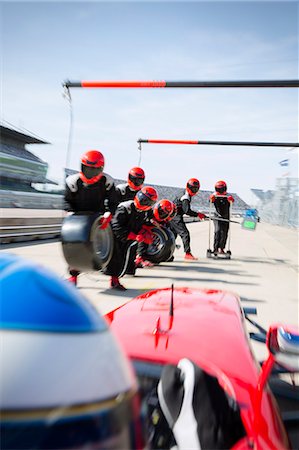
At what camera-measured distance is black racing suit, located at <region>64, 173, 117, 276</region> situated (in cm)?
522

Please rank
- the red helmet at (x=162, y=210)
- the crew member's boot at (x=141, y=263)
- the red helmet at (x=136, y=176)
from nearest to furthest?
1. the red helmet at (x=136, y=176)
2. the red helmet at (x=162, y=210)
3. the crew member's boot at (x=141, y=263)

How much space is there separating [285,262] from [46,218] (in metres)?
7.77

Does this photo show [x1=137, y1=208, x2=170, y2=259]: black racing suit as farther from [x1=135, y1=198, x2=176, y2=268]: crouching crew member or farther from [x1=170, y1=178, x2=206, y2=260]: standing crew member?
[x1=170, y1=178, x2=206, y2=260]: standing crew member

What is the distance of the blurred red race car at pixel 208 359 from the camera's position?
148 centimetres

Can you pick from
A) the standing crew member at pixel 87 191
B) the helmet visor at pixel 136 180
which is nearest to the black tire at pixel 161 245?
the helmet visor at pixel 136 180

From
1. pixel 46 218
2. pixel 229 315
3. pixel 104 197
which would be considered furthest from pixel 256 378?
pixel 46 218

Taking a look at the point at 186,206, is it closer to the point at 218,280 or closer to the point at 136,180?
the point at 136,180

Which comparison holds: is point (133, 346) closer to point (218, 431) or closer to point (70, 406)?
point (218, 431)

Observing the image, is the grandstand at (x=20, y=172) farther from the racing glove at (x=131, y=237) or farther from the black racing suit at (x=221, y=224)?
the racing glove at (x=131, y=237)

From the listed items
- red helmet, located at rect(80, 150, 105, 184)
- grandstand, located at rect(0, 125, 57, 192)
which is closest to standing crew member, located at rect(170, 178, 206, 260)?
red helmet, located at rect(80, 150, 105, 184)

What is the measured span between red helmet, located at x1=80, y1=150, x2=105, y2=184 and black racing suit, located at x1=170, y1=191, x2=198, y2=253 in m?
5.27

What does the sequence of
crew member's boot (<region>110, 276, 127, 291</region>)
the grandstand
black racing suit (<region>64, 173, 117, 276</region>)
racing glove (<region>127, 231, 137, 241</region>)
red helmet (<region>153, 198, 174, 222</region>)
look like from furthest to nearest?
the grandstand → red helmet (<region>153, 198, 174, 222</region>) → racing glove (<region>127, 231, 137, 241</region>) → crew member's boot (<region>110, 276, 127, 291</region>) → black racing suit (<region>64, 173, 117, 276</region>)

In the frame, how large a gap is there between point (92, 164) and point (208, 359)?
132 inches

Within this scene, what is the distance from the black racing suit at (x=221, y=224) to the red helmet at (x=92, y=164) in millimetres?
6313
